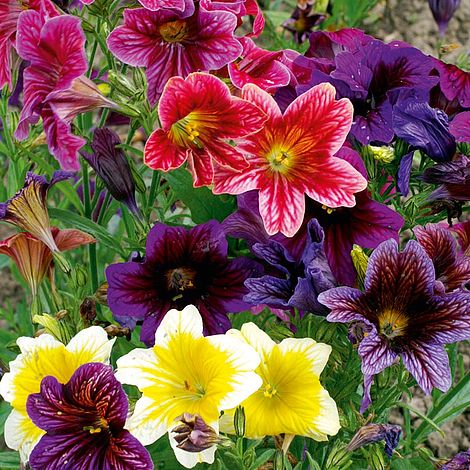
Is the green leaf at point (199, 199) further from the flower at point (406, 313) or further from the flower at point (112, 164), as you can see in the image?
the flower at point (406, 313)

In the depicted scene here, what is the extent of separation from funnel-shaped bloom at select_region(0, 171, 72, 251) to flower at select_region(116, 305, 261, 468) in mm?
302

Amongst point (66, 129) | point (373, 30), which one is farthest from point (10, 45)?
point (373, 30)

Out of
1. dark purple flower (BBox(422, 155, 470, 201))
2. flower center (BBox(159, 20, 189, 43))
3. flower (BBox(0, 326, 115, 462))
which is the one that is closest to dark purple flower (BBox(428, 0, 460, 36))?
dark purple flower (BBox(422, 155, 470, 201))

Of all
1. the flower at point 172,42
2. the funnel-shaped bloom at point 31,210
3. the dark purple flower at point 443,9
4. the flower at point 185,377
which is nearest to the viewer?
the flower at point 185,377

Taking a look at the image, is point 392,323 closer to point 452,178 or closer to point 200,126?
point 452,178

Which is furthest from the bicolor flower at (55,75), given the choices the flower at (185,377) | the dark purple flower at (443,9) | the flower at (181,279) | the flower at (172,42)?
the dark purple flower at (443,9)

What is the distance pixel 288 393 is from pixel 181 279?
245 mm

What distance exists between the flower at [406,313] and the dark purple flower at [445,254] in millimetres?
64

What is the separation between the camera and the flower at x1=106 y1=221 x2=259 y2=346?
1210 mm

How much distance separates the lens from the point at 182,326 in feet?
3.54

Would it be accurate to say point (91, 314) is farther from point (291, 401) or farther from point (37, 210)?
point (291, 401)

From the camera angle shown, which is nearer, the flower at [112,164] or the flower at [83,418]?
the flower at [83,418]

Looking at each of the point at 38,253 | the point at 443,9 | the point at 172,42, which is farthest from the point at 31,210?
the point at 443,9

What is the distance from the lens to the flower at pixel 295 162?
1.11 m
